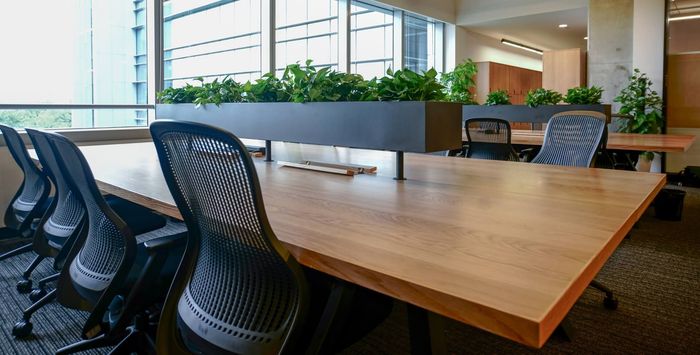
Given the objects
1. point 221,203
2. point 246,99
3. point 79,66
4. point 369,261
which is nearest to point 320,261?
point 369,261

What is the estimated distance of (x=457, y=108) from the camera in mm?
1839

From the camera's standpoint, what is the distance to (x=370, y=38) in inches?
282

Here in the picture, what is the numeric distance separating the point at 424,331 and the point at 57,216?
173 centimetres

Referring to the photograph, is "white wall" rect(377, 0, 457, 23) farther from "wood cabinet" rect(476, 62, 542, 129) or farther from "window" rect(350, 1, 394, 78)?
"wood cabinet" rect(476, 62, 542, 129)

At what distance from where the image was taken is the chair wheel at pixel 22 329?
2.03m

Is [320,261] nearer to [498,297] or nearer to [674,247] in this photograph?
[498,297]

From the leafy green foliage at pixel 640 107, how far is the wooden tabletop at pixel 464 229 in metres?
5.37

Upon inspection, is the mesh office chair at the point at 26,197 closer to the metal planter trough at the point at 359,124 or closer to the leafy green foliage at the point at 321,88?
the leafy green foliage at the point at 321,88

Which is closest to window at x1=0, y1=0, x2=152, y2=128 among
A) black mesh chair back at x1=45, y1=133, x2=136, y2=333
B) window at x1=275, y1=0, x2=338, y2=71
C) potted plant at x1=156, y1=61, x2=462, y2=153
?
window at x1=275, y1=0, x2=338, y2=71

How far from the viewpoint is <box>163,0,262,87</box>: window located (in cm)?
485

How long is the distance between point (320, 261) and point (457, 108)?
1.12 metres

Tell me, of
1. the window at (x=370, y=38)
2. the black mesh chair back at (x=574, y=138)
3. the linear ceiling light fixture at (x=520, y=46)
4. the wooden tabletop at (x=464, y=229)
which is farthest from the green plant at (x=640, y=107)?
the wooden tabletop at (x=464, y=229)

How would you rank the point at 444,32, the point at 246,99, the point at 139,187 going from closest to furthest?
the point at 139,187
the point at 246,99
the point at 444,32

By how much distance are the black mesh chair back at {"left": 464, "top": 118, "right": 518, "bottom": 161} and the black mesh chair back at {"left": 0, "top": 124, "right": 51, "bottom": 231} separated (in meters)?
3.03
